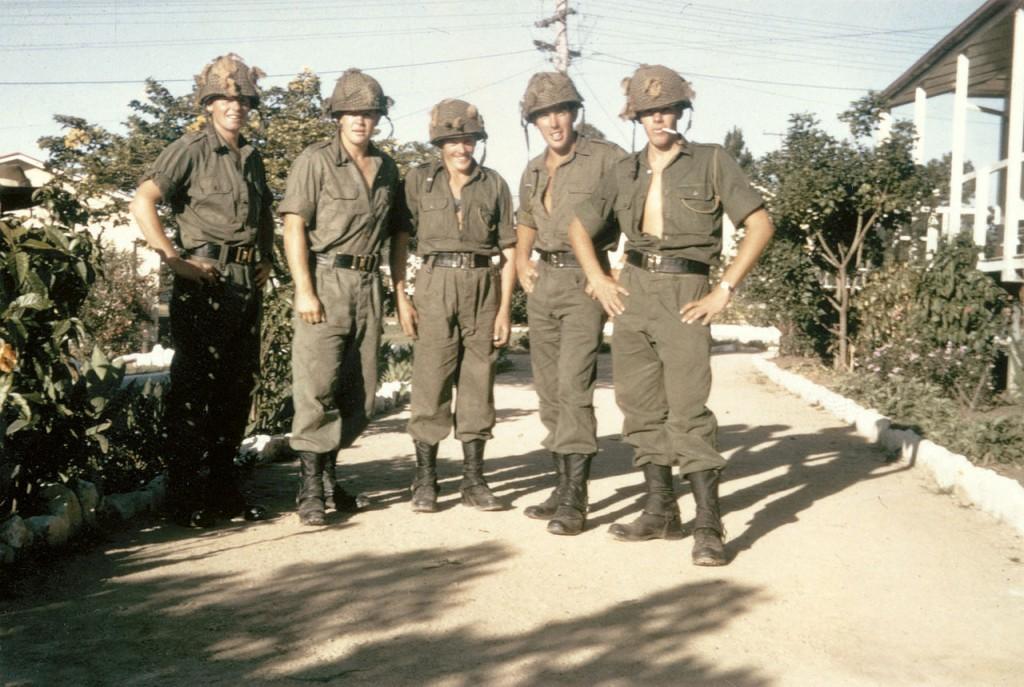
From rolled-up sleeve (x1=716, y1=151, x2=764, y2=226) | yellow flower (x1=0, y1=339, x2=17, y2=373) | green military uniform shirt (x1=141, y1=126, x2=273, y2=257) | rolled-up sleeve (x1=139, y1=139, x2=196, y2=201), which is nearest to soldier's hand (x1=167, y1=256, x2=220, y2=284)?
green military uniform shirt (x1=141, y1=126, x2=273, y2=257)

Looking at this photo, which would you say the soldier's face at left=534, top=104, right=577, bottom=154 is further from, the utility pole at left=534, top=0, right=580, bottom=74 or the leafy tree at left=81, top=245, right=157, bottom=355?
the utility pole at left=534, top=0, right=580, bottom=74

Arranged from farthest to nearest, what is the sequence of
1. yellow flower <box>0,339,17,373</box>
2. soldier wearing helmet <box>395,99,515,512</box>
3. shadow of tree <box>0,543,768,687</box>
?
soldier wearing helmet <box>395,99,515,512</box> < yellow flower <box>0,339,17,373</box> < shadow of tree <box>0,543,768,687</box>

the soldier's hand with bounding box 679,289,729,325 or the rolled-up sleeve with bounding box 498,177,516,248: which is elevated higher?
the rolled-up sleeve with bounding box 498,177,516,248

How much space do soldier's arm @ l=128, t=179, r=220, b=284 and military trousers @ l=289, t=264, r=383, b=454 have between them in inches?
24.3

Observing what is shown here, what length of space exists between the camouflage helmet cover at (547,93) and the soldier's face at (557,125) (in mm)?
46

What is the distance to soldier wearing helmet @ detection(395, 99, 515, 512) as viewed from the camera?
6422 millimetres

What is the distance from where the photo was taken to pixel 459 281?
6426 mm

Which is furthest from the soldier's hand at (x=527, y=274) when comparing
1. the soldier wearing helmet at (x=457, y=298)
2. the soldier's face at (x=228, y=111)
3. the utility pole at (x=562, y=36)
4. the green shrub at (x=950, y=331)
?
the utility pole at (x=562, y=36)

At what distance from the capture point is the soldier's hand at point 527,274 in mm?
6504

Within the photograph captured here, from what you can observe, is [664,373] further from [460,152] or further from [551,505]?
[460,152]

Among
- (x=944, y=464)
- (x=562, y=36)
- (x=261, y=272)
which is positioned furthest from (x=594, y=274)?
(x=562, y=36)

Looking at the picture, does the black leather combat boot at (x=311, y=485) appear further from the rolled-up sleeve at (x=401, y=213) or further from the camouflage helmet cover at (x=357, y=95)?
the camouflage helmet cover at (x=357, y=95)

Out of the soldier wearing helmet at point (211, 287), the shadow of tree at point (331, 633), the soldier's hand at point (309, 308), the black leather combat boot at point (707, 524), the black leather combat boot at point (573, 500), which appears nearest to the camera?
the shadow of tree at point (331, 633)

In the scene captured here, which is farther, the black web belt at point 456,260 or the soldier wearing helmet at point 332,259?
the black web belt at point 456,260
